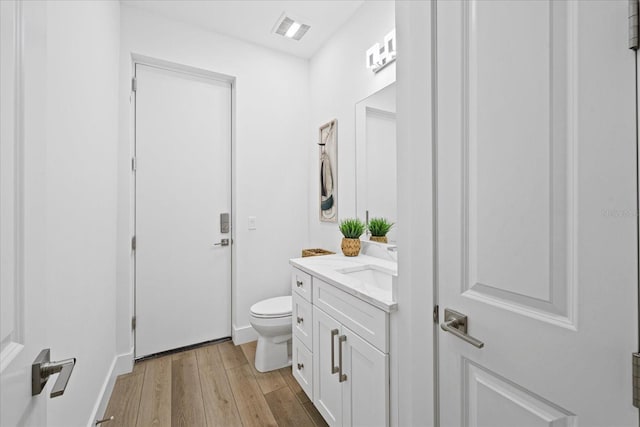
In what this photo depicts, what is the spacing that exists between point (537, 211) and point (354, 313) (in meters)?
0.87

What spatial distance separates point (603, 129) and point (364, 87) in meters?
1.77

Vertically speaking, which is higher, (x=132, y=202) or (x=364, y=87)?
(x=364, y=87)

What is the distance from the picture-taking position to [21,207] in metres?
0.53

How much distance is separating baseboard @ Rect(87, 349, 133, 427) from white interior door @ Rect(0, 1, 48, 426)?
1.32m

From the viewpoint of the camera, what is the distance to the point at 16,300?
0.51 m

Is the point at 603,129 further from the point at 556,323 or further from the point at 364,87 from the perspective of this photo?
the point at 364,87

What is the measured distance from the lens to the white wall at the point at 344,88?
204 cm

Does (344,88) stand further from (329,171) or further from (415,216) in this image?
(415,216)

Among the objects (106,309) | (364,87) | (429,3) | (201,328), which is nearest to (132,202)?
(106,309)

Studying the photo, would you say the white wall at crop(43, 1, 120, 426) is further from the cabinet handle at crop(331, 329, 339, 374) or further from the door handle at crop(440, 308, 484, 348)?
the door handle at crop(440, 308, 484, 348)

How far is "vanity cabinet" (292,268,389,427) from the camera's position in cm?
118

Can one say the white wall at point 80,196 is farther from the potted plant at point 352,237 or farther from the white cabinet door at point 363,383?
the potted plant at point 352,237

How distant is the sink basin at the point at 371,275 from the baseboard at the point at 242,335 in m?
1.37

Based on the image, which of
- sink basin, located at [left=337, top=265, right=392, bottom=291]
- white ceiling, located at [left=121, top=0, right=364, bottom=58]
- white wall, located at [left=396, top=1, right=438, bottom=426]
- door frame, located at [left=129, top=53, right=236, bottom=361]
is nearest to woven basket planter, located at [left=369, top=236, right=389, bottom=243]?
sink basin, located at [left=337, top=265, right=392, bottom=291]
